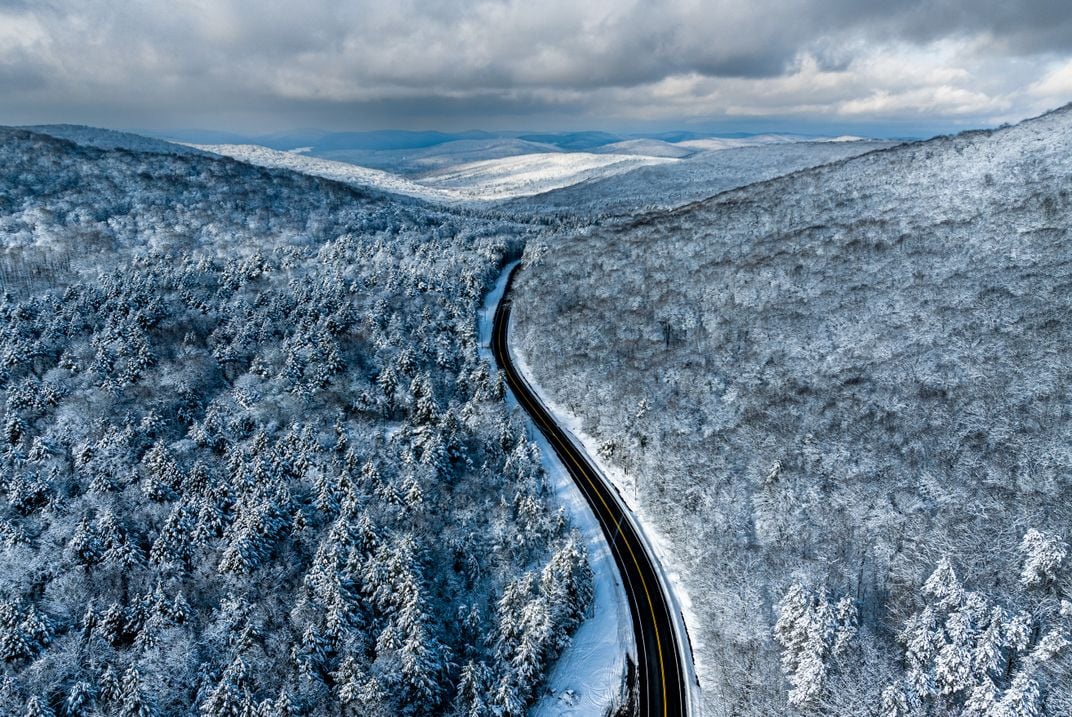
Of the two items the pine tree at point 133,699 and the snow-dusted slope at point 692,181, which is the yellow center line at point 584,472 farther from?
the snow-dusted slope at point 692,181

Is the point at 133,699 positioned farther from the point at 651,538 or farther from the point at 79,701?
the point at 651,538

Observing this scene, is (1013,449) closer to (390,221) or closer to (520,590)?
(520,590)

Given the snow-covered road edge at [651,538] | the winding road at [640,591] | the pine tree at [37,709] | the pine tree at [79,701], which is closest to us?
the pine tree at [37,709]

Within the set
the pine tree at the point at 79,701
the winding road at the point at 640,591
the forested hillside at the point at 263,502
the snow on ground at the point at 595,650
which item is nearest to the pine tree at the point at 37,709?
the forested hillside at the point at 263,502

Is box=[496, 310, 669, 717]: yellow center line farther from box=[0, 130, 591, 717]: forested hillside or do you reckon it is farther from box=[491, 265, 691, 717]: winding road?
box=[0, 130, 591, 717]: forested hillside

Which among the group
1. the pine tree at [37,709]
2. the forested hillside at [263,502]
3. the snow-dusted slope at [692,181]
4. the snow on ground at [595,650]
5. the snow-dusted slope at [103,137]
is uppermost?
the snow-dusted slope at [103,137]

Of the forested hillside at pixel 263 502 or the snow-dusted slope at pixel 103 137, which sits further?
the snow-dusted slope at pixel 103 137

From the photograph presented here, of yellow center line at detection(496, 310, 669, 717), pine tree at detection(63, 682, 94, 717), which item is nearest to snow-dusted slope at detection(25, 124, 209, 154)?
yellow center line at detection(496, 310, 669, 717)
